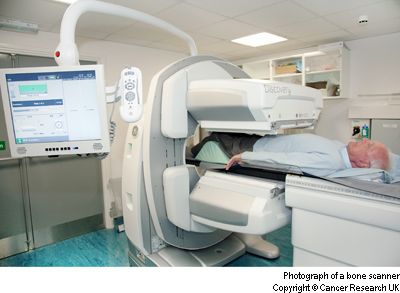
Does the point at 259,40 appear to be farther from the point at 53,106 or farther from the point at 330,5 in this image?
the point at 53,106

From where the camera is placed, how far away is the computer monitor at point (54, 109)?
4.43ft

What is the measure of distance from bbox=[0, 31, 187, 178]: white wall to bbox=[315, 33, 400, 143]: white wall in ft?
7.58

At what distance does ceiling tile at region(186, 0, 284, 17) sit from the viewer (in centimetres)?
215

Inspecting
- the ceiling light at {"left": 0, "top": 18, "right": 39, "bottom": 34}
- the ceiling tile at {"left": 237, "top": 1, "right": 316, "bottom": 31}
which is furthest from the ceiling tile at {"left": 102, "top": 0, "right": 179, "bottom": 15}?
the ceiling light at {"left": 0, "top": 18, "right": 39, "bottom": 34}

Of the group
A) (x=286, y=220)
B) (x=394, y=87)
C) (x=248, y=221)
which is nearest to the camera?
(x=248, y=221)

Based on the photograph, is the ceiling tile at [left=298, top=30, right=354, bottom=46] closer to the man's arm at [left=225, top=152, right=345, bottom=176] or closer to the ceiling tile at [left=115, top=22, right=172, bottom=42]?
the ceiling tile at [left=115, top=22, right=172, bottom=42]

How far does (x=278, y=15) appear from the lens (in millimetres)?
2477

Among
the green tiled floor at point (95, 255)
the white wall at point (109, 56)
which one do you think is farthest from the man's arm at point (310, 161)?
the white wall at point (109, 56)

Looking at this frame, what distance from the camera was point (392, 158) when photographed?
5.71 feet

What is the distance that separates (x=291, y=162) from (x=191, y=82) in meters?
0.84

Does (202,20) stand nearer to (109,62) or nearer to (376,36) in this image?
(109,62)

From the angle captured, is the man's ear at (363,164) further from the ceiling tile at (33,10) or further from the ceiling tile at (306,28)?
the ceiling tile at (33,10)

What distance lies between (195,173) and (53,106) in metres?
1.06

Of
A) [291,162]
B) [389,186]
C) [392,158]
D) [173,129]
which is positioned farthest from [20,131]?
[392,158]
